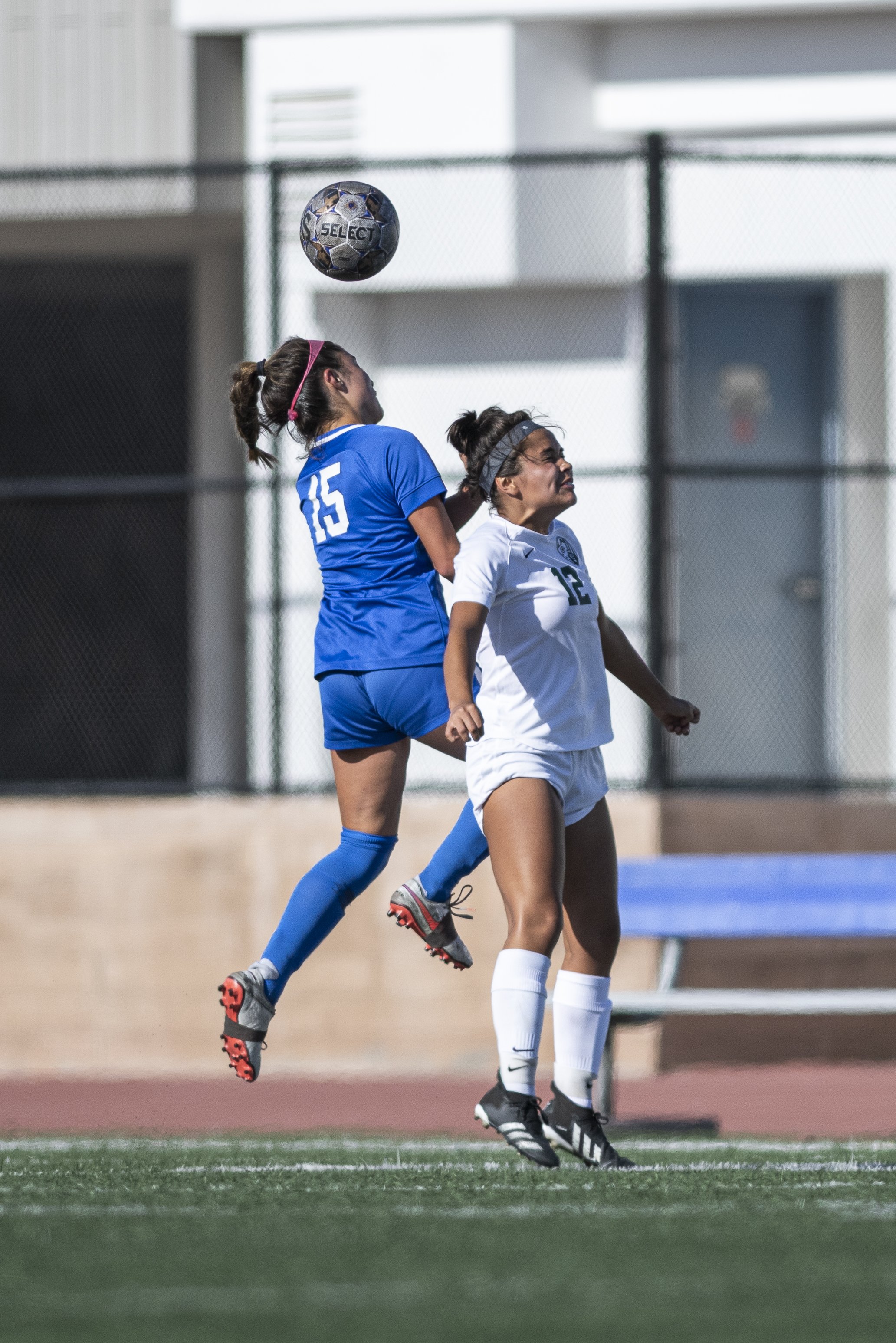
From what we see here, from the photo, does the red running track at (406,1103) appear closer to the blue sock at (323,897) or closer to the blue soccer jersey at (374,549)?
the blue sock at (323,897)

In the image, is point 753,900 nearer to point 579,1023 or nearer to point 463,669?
point 579,1023

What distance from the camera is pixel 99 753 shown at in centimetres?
1356

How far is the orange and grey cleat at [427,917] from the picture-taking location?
17.6ft

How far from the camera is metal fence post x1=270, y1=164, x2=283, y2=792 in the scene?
974 centimetres

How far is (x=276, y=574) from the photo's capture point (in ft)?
32.0

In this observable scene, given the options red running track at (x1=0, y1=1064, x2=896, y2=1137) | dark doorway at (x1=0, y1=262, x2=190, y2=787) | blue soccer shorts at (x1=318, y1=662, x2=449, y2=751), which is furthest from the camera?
dark doorway at (x1=0, y1=262, x2=190, y2=787)

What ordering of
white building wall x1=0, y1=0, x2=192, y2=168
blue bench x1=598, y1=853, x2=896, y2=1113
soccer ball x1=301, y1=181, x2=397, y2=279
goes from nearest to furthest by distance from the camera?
soccer ball x1=301, y1=181, x2=397, y2=279 → blue bench x1=598, y1=853, x2=896, y2=1113 → white building wall x1=0, y1=0, x2=192, y2=168

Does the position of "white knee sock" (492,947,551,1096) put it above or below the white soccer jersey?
below

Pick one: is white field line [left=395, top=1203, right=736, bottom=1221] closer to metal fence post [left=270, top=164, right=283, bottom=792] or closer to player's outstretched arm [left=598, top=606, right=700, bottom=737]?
player's outstretched arm [left=598, top=606, right=700, bottom=737]

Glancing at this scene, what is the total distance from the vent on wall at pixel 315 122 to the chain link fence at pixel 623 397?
418 millimetres

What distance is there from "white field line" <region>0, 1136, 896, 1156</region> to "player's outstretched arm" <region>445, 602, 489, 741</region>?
193 centimetres

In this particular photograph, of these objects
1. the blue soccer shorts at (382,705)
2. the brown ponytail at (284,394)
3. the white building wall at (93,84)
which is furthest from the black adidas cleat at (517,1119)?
the white building wall at (93,84)

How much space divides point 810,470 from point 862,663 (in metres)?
1.43

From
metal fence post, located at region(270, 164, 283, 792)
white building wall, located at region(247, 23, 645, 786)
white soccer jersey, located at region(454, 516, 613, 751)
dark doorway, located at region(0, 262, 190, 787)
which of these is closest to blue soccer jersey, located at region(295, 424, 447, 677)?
white soccer jersey, located at region(454, 516, 613, 751)
